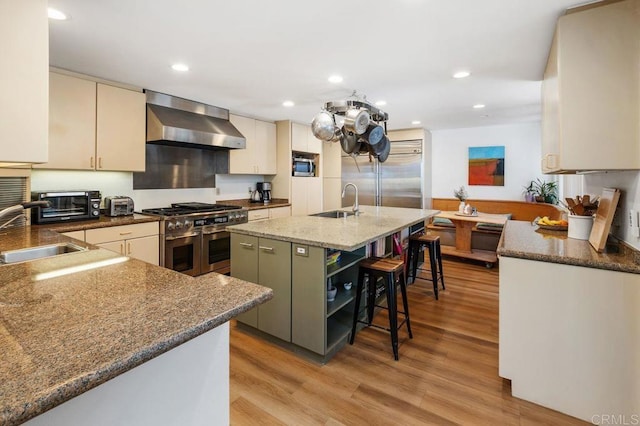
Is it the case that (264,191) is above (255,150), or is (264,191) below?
below

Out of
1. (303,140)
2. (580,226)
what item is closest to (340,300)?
(580,226)

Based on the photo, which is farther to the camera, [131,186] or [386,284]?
[131,186]

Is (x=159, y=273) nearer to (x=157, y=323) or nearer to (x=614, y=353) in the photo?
(x=157, y=323)

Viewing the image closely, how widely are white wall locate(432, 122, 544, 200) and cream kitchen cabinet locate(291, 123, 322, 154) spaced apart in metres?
2.41

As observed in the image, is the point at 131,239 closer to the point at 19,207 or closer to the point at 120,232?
the point at 120,232

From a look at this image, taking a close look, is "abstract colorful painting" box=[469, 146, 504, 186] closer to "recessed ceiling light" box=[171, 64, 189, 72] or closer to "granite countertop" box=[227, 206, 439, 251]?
"granite countertop" box=[227, 206, 439, 251]

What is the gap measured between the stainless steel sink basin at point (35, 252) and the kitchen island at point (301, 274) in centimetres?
110

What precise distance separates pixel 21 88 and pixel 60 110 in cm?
180

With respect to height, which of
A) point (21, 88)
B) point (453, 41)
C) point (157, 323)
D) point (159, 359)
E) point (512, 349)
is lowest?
point (512, 349)

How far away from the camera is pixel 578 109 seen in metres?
1.79

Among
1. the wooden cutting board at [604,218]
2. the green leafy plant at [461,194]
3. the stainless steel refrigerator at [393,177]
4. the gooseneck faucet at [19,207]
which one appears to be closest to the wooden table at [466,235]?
the stainless steel refrigerator at [393,177]

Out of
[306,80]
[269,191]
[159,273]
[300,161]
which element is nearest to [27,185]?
[159,273]

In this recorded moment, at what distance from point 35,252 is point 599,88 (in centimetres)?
314

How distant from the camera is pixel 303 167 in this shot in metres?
5.43
